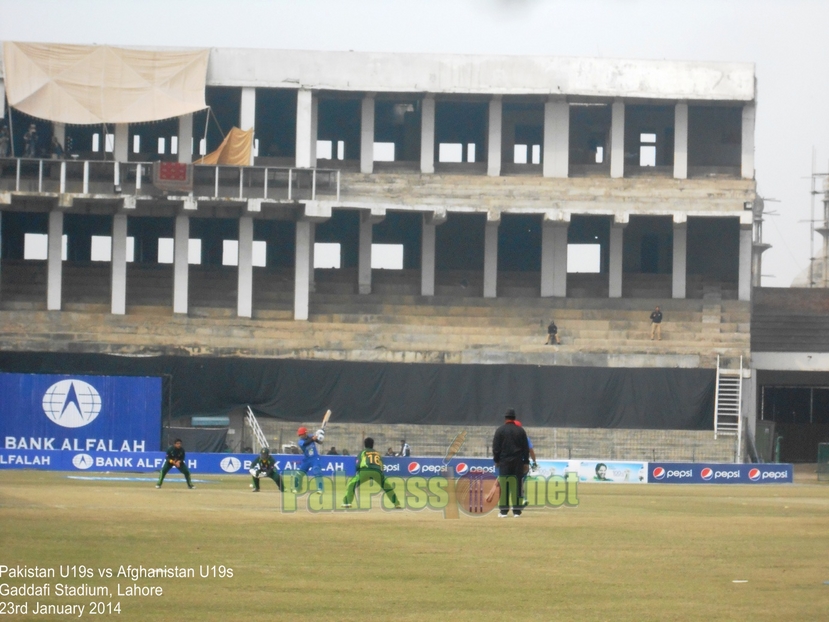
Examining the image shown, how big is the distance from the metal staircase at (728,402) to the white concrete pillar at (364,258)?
1711cm

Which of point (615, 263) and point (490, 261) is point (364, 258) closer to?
point (490, 261)

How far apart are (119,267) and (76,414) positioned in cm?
1335

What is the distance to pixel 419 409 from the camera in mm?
52906

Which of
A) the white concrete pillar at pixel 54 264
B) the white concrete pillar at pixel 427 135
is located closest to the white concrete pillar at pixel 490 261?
A: the white concrete pillar at pixel 427 135

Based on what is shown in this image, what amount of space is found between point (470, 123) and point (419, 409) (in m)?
18.2

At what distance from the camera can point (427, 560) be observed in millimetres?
15789

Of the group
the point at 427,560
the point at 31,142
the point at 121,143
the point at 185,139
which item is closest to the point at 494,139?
the point at 185,139

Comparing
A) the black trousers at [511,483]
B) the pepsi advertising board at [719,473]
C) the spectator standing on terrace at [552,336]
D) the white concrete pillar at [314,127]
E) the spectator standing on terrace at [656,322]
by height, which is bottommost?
the pepsi advertising board at [719,473]

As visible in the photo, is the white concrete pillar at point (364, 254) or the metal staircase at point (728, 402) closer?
the metal staircase at point (728, 402)

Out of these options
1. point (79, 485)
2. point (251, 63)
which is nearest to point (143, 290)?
point (251, 63)

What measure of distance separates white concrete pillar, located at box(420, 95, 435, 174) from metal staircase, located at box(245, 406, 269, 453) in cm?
1516

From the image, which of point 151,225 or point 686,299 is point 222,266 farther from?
point 686,299

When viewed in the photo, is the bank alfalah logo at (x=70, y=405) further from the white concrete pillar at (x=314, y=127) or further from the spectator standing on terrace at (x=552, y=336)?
the spectator standing on terrace at (x=552, y=336)

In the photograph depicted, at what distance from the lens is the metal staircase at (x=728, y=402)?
53.2 m
